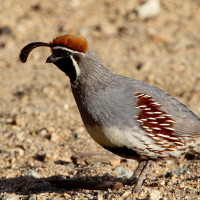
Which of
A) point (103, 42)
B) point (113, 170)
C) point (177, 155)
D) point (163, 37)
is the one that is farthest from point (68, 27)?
point (177, 155)

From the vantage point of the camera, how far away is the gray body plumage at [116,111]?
16.2 feet

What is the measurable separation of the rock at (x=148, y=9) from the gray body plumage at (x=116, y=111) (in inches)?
254

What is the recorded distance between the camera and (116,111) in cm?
501

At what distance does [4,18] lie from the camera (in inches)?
448

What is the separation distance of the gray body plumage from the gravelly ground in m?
0.50

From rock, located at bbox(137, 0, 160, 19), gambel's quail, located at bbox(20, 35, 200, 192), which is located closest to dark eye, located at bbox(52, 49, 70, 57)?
gambel's quail, located at bbox(20, 35, 200, 192)

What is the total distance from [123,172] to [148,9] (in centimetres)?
648

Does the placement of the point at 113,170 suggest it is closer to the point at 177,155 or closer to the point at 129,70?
the point at 177,155

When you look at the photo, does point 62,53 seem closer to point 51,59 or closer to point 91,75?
point 51,59

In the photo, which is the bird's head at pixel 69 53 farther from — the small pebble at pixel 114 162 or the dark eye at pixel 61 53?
the small pebble at pixel 114 162

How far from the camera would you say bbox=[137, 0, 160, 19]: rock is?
11531 millimetres

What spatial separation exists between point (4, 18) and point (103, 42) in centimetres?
254

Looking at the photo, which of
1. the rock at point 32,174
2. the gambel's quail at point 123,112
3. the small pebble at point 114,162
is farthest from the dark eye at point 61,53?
the small pebble at point 114,162

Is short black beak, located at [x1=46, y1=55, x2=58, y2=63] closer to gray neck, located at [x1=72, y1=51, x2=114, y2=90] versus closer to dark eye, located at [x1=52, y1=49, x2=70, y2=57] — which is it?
dark eye, located at [x1=52, y1=49, x2=70, y2=57]
